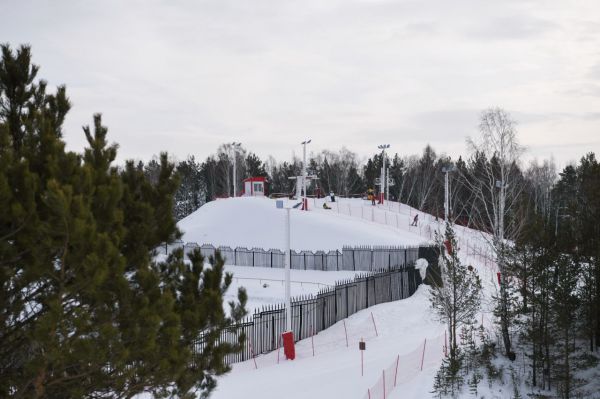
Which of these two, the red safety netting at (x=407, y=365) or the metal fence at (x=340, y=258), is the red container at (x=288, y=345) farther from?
the metal fence at (x=340, y=258)

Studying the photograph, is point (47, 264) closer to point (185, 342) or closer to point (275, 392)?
point (185, 342)

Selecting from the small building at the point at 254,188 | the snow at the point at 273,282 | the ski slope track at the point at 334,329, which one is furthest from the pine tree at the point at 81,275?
the small building at the point at 254,188

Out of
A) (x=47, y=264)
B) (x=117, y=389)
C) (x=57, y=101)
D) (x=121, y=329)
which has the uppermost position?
(x=57, y=101)

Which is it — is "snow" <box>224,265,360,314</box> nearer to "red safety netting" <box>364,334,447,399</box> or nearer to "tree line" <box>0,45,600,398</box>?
"red safety netting" <box>364,334,447,399</box>

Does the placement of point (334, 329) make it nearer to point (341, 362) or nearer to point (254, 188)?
point (341, 362)

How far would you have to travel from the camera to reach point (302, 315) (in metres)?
22.1

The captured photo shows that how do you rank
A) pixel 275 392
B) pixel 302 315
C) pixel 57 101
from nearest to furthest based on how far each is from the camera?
pixel 57 101, pixel 275 392, pixel 302 315

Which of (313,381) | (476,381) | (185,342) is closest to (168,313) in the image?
(185,342)

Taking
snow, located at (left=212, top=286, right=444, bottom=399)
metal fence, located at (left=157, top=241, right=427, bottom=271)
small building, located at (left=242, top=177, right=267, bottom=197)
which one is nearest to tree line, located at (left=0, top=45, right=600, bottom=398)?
snow, located at (left=212, top=286, right=444, bottom=399)

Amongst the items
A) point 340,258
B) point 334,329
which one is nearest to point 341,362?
point 334,329

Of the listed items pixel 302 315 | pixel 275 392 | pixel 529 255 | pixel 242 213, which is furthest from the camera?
pixel 242 213

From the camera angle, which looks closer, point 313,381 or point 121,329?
point 121,329

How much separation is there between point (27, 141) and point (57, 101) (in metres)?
0.99

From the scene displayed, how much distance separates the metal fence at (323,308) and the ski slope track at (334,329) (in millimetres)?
378
